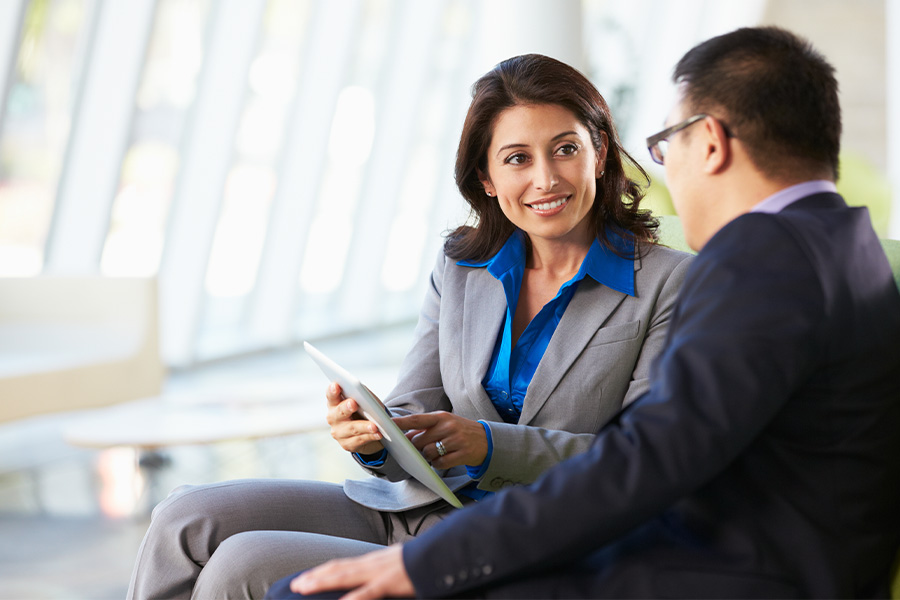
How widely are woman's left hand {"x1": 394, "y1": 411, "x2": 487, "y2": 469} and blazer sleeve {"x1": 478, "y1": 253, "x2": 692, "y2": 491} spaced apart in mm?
30

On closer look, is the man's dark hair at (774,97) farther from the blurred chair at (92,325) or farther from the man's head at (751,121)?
the blurred chair at (92,325)

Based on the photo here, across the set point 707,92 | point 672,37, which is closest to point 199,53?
point 707,92

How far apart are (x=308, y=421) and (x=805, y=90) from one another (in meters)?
2.29

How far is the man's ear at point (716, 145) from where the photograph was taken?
3.73 ft

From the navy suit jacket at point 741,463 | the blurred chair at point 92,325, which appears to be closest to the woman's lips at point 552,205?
the navy suit jacket at point 741,463

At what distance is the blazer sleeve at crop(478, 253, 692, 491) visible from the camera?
5.36 feet

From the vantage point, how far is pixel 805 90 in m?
1.13

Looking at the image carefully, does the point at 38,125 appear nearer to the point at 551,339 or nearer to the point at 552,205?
the point at 552,205

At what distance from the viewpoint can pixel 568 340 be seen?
1749 mm

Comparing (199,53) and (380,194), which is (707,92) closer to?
(199,53)

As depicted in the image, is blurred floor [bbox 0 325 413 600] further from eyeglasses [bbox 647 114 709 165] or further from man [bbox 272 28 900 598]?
eyeglasses [bbox 647 114 709 165]

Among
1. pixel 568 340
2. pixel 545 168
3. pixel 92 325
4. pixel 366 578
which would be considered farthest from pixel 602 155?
pixel 92 325

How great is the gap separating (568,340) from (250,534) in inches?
27.4

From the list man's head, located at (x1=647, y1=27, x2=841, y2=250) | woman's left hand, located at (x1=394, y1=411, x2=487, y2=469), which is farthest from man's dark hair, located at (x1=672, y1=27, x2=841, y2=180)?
woman's left hand, located at (x1=394, y1=411, x2=487, y2=469)
